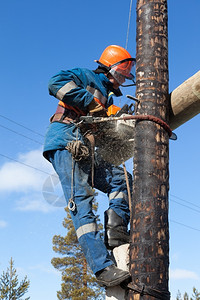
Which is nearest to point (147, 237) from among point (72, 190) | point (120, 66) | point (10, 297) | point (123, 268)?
point (123, 268)

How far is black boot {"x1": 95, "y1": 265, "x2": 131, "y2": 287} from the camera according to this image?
274cm

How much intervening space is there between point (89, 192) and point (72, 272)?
50.8ft

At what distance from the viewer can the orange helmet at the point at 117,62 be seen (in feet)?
13.3

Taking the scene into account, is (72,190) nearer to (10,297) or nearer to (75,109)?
(75,109)

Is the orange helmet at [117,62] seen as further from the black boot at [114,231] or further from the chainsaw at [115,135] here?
the black boot at [114,231]

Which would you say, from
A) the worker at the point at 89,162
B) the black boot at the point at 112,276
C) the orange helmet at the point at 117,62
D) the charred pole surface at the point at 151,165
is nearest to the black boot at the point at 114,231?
the worker at the point at 89,162

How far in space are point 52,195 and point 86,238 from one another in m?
0.82

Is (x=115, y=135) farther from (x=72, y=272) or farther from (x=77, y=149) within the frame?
(x=72, y=272)

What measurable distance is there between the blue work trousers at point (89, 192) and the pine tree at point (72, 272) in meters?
14.3

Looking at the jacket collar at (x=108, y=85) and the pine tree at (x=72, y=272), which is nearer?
the jacket collar at (x=108, y=85)

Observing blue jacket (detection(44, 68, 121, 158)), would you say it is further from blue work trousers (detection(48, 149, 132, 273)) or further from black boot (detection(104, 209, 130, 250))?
black boot (detection(104, 209, 130, 250))

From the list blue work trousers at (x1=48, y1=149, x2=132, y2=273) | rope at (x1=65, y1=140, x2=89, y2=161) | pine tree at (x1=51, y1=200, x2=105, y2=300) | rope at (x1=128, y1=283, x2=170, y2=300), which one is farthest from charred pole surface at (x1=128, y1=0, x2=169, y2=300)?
pine tree at (x1=51, y1=200, x2=105, y2=300)

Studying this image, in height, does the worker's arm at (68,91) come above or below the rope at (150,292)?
above

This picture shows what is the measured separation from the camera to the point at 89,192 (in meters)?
3.34
